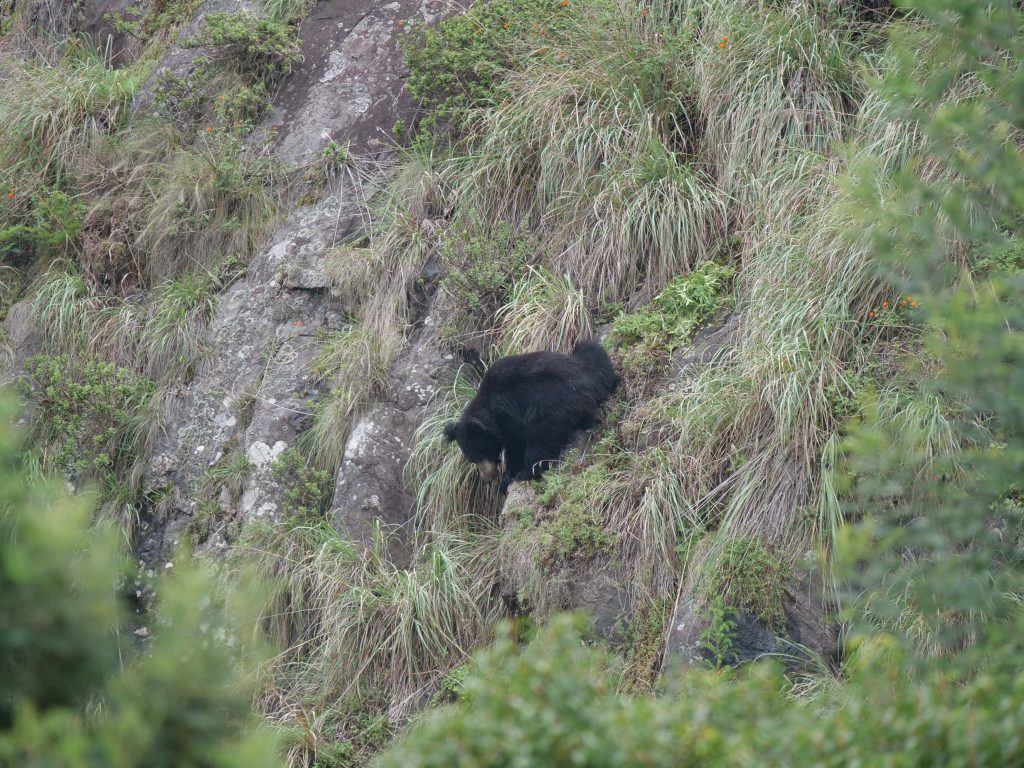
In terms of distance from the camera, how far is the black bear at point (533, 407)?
6.48 meters

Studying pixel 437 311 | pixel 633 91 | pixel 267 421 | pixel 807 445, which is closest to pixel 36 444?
pixel 267 421

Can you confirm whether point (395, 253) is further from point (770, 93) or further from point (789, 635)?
point (789, 635)

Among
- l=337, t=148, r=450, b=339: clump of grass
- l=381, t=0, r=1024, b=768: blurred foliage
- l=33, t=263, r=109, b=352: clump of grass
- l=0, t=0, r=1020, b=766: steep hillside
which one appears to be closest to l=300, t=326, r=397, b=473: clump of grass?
l=0, t=0, r=1020, b=766: steep hillside

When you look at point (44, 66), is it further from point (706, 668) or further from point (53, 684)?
point (53, 684)

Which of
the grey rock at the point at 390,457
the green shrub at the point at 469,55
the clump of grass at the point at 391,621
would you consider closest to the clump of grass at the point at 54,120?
the green shrub at the point at 469,55

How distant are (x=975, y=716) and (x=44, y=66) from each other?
11581mm

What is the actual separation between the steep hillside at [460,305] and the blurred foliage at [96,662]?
10.1 ft

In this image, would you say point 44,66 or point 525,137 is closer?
point 525,137

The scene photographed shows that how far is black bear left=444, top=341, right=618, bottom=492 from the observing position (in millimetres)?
6480

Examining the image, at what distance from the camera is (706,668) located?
504 cm

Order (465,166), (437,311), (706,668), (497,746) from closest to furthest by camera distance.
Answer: (497,746) < (706,668) < (437,311) < (465,166)

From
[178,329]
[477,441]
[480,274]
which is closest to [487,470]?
[477,441]

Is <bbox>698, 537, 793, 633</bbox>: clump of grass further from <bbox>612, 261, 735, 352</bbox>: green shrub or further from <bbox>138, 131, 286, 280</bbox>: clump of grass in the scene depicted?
<bbox>138, 131, 286, 280</bbox>: clump of grass

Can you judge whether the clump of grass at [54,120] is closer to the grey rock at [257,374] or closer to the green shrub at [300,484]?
the grey rock at [257,374]
